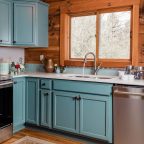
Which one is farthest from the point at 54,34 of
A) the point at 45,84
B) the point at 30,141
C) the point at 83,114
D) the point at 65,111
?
the point at 30,141

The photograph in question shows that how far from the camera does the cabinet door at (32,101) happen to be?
348 centimetres

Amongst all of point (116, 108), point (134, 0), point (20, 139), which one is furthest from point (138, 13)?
point (20, 139)

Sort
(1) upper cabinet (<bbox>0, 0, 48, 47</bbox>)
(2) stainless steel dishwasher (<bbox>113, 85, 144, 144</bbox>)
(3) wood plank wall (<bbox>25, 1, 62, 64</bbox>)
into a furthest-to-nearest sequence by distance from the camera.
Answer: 1. (3) wood plank wall (<bbox>25, 1, 62, 64</bbox>)
2. (1) upper cabinet (<bbox>0, 0, 48, 47</bbox>)
3. (2) stainless steel dishwasher (<bbox>113, 85, 144, 144</bbox>)

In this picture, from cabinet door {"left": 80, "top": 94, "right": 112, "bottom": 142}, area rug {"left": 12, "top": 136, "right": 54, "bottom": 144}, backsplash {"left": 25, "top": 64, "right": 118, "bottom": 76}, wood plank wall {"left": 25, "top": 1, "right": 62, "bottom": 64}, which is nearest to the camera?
cabinet door {"left": 80, "top": 94, "right": 112, "bottom": 142}

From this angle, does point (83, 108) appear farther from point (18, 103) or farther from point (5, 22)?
point (5, 22)

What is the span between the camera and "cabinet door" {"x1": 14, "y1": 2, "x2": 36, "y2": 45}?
3686 millimetres

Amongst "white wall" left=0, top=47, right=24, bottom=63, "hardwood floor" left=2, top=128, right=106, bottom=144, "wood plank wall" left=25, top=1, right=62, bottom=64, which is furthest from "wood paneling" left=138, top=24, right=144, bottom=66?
"white wall" left=0, top=47, right=24, bottom=63

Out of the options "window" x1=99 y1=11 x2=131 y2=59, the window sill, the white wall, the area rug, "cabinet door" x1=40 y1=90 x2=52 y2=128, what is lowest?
the area rug

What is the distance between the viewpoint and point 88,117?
3.02m

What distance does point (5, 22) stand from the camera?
3.54 m

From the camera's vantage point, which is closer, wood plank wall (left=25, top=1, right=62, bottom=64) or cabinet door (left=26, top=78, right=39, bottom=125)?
cabinet door (left=26, top=78, right=39, bottom=125)

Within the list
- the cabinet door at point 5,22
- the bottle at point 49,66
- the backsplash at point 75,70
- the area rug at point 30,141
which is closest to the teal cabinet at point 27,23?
the cabinet door at point 5,22

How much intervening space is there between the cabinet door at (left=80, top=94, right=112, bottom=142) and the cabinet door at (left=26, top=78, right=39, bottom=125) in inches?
32.1

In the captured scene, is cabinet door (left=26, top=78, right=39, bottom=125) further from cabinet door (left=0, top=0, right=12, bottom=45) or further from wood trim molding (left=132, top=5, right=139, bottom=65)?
wood trim molding (left=132, top=5, right=139, bottom=65)
